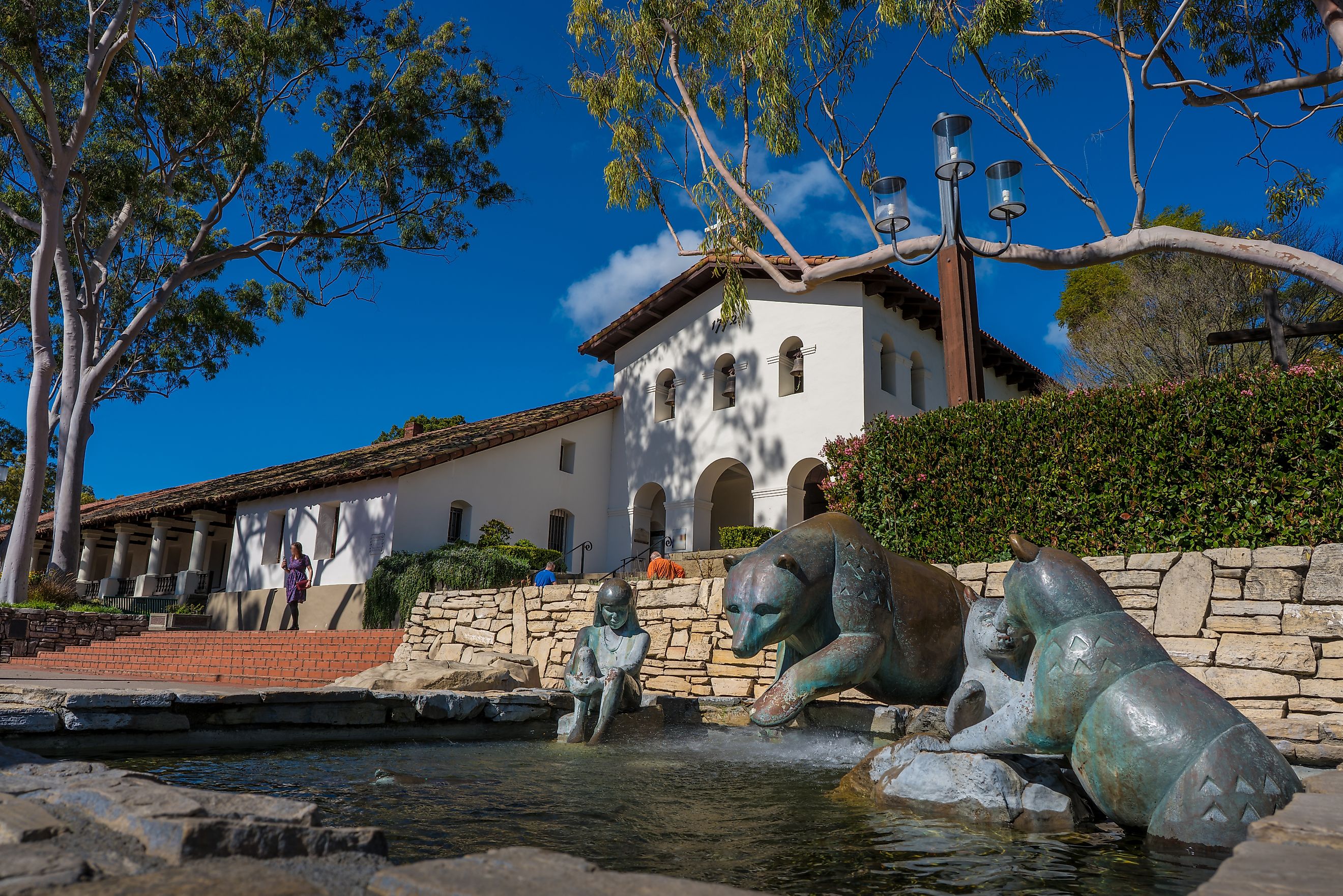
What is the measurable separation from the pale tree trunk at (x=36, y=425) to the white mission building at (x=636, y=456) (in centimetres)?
460

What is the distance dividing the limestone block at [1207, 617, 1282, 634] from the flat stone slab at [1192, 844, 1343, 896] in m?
5.28

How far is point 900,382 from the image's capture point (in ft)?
64.3

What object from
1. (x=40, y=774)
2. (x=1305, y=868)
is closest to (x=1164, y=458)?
(x=1305, y=868)

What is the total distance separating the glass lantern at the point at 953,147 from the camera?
9172 mm

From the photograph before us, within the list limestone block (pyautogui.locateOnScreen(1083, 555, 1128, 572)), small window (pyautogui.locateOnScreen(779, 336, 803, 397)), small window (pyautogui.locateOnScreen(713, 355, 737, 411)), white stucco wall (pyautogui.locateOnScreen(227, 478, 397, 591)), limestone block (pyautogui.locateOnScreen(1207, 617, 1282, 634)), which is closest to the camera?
limestone block (pyautogui.locateOnScreen(1207, 617, 1282, 634))

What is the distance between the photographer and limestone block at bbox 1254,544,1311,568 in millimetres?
6492

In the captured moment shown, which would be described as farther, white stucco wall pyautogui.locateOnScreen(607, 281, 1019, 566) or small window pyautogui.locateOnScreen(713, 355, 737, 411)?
small window pyautogui.locateOnScreen(713, 355, 737, 411)

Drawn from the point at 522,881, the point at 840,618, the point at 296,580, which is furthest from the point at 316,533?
the point at 522,881

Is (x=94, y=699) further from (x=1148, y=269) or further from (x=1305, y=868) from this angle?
(x=1148, y=269)

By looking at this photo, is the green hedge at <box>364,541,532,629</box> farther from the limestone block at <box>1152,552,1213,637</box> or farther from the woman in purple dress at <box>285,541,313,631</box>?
the limestone block at <box>1152,552,1213,637</box>

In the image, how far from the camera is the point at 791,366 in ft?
65.3

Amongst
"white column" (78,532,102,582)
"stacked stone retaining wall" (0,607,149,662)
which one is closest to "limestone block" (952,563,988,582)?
"stacked stone retaining wall" (0,607,149,662)

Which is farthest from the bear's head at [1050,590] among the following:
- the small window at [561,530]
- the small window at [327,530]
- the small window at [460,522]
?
the small window at [327,530]

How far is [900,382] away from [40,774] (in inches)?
729
